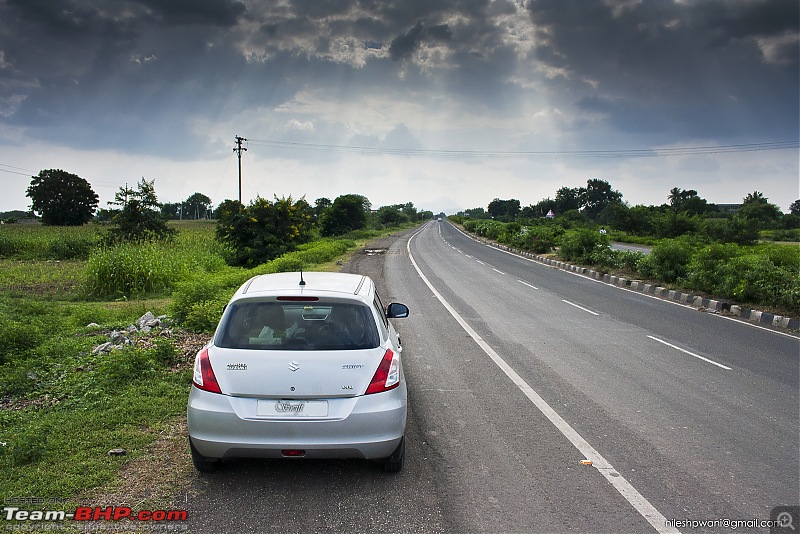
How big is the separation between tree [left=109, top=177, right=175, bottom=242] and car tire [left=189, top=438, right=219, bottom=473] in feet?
71.6

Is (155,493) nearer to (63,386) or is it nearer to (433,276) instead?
(63,386)

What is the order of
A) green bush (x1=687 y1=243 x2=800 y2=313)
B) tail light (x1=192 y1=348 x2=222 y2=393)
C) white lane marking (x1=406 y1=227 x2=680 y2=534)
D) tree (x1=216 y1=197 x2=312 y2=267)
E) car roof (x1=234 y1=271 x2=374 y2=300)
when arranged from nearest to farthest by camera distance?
white lane marking (x1=406 y1=227 x2=680 y2=534) → tail light (x1=192 y1=348 x2=222 y2=393) → car roof (x1=234 y1=271 x2=374 y2=300) → green bush (x1=687 y1=243 x2=800 y2=313) → tree (x1=216 y1=197 x2=312 y2=267)

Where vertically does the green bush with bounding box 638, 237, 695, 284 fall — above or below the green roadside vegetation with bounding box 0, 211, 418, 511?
above

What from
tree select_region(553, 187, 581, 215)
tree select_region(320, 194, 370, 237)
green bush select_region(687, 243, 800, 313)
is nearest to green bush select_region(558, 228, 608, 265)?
green bush select_region(687, 243, 800, 313)

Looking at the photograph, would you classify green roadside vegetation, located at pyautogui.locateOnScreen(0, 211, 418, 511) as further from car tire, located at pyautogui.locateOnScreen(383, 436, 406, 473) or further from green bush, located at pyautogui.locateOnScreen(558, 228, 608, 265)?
green bush, located at pyautogui.locateOnScreen(558, 228, 608, 265)

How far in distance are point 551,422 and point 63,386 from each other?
5536mm

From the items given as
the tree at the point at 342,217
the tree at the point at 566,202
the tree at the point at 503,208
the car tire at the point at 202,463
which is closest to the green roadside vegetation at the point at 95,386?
the car tire at the point at 202,463

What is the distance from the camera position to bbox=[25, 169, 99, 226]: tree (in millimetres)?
61281

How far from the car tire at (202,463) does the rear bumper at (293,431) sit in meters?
0.16

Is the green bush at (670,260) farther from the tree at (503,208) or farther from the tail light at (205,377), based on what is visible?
the tree at (503,208)

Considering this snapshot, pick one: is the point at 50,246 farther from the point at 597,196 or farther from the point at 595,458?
the point at 597,196

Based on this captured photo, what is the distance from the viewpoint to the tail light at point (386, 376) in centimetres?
412

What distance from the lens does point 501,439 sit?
511cm

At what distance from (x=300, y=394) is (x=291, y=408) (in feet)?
0.38
